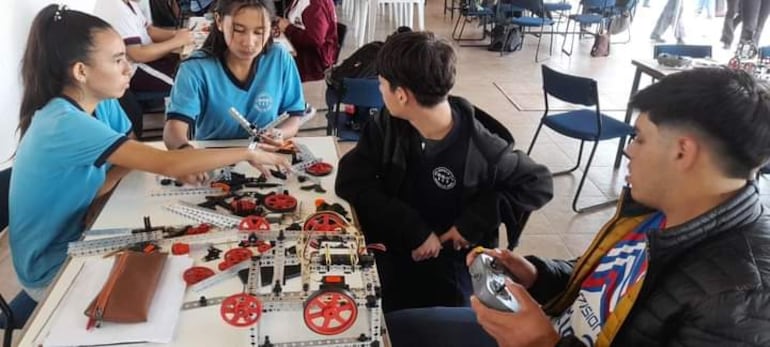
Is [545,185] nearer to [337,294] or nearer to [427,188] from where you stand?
[427,188]

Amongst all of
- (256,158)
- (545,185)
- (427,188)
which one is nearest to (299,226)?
(256,158)

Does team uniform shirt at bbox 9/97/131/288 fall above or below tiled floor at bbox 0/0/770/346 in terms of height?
above

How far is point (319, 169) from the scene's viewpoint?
160 centimetres

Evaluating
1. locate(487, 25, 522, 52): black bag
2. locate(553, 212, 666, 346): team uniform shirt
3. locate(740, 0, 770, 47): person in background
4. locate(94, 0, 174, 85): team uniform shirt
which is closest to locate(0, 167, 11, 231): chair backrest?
locate(553, 212, 666, 346): team uniform shirt

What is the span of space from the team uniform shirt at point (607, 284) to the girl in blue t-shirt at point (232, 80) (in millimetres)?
1085

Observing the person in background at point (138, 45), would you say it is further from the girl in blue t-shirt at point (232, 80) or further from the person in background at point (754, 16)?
the person in background at point (754, 16)

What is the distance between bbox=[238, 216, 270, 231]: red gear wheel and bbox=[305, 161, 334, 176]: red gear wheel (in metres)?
0.34

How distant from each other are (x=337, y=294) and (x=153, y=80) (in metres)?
2.54

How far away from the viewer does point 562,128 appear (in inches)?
120

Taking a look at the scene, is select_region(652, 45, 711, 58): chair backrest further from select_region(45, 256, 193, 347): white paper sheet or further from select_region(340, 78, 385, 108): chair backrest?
select_region(45, 256, 193, 347): white paper sheet

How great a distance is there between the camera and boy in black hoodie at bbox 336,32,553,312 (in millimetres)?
1376

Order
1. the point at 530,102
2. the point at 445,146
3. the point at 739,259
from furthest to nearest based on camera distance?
1. the point at 530,102
2. the point at 445,146
3. the point at 739,259

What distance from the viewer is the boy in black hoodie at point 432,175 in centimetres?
138

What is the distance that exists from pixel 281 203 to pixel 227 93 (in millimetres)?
729
